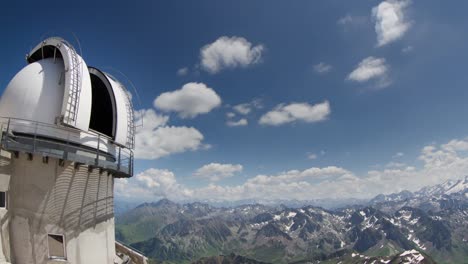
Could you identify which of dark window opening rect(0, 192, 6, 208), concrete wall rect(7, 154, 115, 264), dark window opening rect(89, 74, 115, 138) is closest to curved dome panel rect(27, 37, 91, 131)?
concrete wall rect(7, 154, 115, 264)

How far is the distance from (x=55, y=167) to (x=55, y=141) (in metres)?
1.89

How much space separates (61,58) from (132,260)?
61.5 ft

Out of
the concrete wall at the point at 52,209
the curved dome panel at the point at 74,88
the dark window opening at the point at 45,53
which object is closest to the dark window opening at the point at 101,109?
the dark window opening at the point at 45,53

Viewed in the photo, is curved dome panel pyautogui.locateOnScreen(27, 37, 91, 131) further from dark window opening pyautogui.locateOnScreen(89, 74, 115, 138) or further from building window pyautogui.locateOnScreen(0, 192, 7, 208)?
building window pyautogui.locateOnScreen(0, 192, 7, 208)

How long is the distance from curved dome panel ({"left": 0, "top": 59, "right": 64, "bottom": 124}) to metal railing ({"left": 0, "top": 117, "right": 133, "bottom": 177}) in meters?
0.48

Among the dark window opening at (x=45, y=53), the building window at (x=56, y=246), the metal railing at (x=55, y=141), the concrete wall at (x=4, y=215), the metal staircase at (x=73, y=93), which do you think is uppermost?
the dark window opening at (x=45, y=53)

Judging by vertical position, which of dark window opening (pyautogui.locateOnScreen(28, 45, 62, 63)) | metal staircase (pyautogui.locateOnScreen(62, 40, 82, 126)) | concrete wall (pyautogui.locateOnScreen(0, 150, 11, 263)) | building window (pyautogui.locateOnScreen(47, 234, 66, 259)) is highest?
dark window opening (pyautogui.locateOnScreen(28, 45, 62, 63))

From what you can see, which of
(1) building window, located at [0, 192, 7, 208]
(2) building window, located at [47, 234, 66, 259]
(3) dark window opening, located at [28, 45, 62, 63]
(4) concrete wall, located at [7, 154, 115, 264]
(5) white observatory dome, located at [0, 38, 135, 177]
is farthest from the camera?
(3) dark window opening, located at [28, 45, 62, 63]

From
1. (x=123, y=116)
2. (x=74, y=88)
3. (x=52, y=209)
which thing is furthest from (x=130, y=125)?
(x=52, y=209)

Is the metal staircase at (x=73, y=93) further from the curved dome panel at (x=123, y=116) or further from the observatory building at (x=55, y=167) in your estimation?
the curved dome panel at (x=123, y=116)

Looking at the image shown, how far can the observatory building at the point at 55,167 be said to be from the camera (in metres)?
18.5

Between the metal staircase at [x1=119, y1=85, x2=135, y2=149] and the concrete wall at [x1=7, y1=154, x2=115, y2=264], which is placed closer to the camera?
the concrete wall at [x1=7, y1=154, x2=115, y2=264]

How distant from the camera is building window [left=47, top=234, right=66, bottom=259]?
19.0 meters

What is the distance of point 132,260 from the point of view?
31.3 meters
